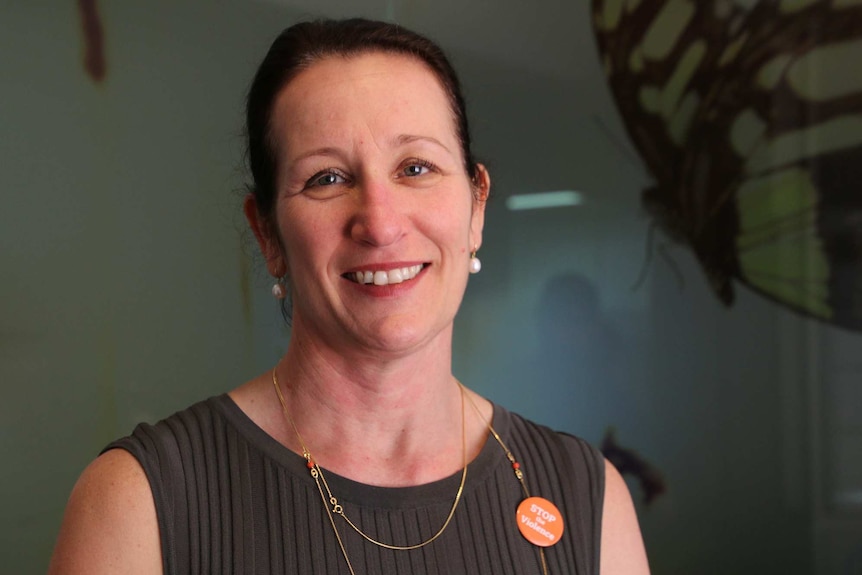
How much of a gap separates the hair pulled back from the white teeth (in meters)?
0.19

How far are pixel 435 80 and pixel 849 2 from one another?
1.51 metres

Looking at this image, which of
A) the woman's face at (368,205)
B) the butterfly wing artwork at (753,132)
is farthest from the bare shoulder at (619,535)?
the butterfly wing artwork at (753,132)

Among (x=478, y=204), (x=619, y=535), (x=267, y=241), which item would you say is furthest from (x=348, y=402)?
(x=619, y=535)

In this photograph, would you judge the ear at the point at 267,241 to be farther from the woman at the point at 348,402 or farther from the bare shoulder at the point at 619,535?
the bare shoulder at the point at 619,535

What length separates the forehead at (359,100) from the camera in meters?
1.28

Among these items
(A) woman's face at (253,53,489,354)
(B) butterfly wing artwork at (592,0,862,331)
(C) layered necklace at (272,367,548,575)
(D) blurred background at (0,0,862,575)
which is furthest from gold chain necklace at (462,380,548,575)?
(B) butterfly wing artwork at (592,0,862,331)

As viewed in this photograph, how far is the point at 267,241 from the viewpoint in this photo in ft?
4.63

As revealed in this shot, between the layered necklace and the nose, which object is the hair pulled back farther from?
the layered necklace

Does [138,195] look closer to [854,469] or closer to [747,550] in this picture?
[747,550]

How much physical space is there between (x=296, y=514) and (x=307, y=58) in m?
0.66

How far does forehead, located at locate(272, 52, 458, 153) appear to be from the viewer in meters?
1.28

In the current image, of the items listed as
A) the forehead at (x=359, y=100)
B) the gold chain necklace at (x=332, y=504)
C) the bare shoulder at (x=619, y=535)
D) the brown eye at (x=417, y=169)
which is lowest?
the bare shoulder at (x=619, y=535)

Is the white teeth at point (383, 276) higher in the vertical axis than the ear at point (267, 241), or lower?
lower

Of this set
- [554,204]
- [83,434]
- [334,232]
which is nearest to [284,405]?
[334,232]
